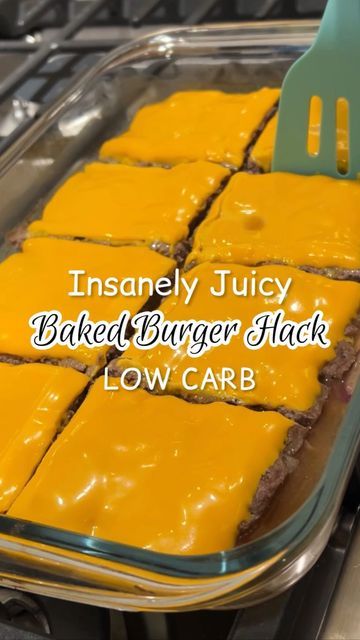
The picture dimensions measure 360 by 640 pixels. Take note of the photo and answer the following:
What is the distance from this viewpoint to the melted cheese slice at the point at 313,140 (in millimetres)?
1275

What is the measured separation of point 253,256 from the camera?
3.94 ft

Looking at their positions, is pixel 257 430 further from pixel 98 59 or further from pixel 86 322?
pixel 98 59

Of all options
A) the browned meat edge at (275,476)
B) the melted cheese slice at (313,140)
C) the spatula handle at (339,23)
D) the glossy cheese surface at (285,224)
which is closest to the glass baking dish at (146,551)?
the browned meat edge at (275,476)

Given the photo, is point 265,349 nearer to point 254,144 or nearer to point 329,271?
point 329,271

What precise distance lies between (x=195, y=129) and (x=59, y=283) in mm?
506

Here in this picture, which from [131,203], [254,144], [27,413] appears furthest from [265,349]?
[254,144]

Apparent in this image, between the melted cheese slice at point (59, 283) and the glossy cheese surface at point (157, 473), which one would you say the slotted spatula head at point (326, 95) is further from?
the glossy cheese surface at point (157, 473)

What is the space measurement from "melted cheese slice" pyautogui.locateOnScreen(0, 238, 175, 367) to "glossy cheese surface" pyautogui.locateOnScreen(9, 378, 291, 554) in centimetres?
17

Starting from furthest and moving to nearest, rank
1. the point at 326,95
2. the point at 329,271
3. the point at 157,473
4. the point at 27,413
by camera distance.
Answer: the point at 326,95, the point at 329,271, the point at 27,413, the point at 157,473

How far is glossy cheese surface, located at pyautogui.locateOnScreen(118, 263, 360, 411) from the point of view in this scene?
0.99 m

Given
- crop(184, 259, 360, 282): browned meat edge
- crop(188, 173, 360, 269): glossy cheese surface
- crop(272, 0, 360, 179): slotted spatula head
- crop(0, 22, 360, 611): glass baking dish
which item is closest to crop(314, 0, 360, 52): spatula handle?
crop(272, 0, 360, 179): slotted spatula head

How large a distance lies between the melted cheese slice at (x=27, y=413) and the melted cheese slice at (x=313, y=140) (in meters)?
0.60

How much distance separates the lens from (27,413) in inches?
39.2

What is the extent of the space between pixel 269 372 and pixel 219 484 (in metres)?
0.20
